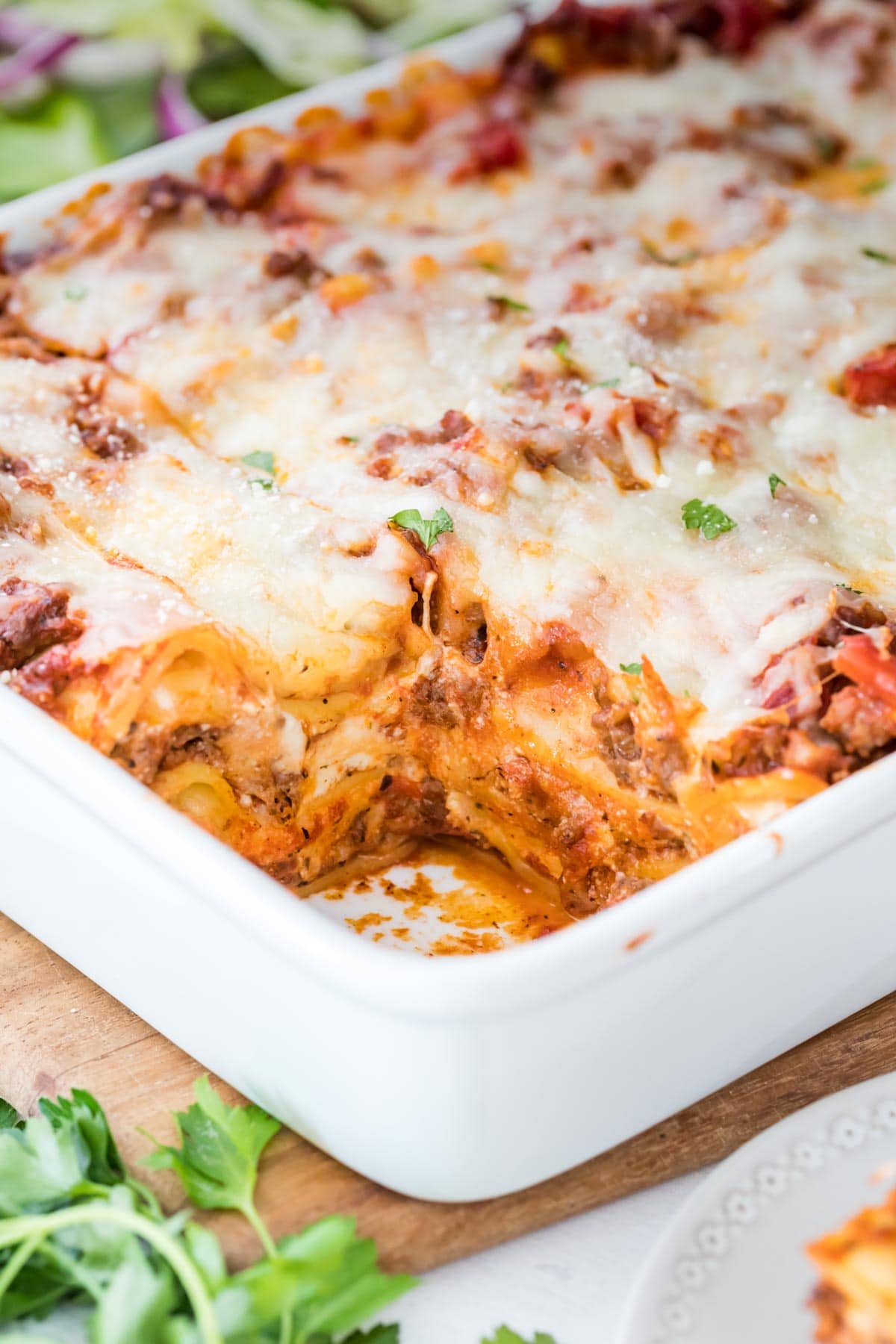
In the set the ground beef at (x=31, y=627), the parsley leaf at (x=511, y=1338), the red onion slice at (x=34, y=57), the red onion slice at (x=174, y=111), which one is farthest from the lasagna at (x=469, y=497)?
the red onion slice at (x=34, y=57)

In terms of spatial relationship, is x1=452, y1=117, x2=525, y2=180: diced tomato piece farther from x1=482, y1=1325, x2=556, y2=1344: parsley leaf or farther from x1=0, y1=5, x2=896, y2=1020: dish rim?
x1=482, y1=1325, x2=556, y2=1344: parsley leaf

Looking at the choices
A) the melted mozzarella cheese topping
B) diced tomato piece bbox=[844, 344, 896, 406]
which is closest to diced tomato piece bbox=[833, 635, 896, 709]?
the melted mozzarella cheese topping

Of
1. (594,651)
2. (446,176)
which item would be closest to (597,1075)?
(594,651)

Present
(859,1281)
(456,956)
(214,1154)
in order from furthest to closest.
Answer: (214,1154) < (456,956) < (859,1281)

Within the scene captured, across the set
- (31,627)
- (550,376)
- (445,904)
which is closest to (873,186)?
A: (550,376)

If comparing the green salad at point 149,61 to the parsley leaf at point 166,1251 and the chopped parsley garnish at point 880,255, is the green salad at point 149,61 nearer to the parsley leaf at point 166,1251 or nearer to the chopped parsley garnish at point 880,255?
the chopped parsley garnish at point 880,255

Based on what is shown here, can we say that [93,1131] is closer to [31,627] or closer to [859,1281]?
[31,627]
